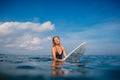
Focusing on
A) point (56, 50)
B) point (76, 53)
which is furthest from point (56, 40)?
point (76, 53)

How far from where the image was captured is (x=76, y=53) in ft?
40.4

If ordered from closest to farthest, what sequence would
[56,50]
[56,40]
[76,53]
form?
[56,40], [56,50], [76,53]

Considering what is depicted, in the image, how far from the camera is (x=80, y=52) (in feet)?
40.8

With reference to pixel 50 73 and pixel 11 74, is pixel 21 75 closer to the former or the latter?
pixel 11 74

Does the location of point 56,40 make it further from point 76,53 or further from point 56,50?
point 76,53

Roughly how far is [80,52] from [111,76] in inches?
179

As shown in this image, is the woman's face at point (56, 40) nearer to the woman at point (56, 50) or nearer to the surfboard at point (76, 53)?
the woman at point (56, 50)

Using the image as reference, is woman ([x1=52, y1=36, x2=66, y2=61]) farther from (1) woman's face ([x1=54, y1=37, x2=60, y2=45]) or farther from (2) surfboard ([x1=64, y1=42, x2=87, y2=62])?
(2) surfboard ([x1=64, y1=42, x2=87, y2=62])

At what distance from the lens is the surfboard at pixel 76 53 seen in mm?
12133

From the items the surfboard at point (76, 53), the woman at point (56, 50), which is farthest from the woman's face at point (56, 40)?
the surfboard at point (76, 53)

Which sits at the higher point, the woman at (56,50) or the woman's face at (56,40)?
the woman's face at (56,40)

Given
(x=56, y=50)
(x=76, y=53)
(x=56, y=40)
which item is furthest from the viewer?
(x=76, y=53)

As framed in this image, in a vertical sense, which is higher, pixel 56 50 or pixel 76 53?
pixel 56 50

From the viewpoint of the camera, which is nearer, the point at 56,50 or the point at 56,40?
the point at 56,40
